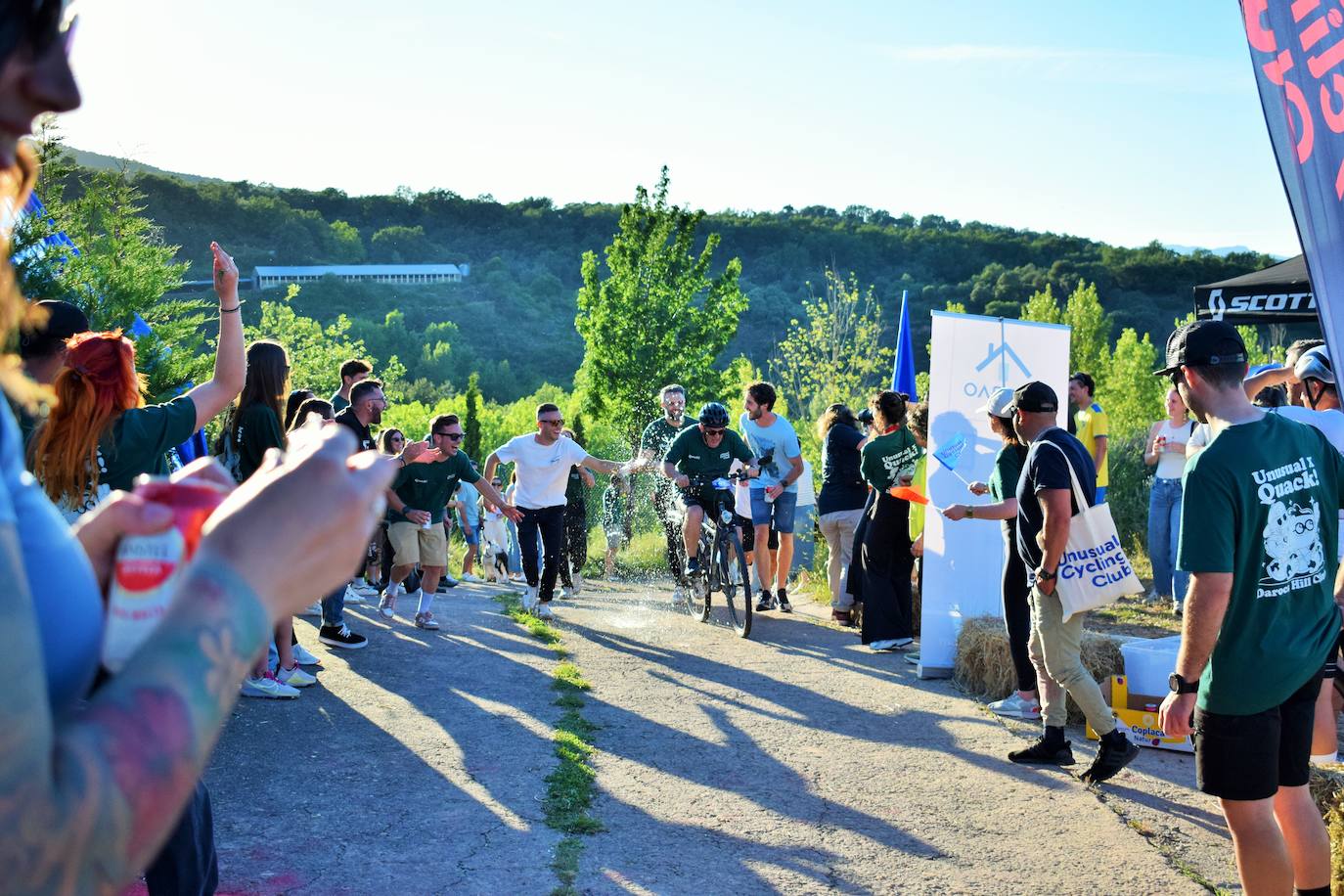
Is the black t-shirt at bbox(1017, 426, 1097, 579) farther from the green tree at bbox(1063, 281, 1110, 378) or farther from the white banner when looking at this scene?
the green tree at bbox(1063, 281, 1110, 378)

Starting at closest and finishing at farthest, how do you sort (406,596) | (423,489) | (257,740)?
(257,740)
(423,489)
(406,596)

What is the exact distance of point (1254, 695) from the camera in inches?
139

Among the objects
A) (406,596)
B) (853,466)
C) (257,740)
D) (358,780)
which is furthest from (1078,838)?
(406,596)

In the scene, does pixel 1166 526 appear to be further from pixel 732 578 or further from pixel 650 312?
pixel 650 312

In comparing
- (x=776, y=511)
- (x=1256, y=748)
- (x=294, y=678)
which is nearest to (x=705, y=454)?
(x=776, y=511)

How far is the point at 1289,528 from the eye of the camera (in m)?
3.60

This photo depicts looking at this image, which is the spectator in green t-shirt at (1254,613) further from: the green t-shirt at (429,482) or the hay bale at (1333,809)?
the green t-shirt at (429,482)

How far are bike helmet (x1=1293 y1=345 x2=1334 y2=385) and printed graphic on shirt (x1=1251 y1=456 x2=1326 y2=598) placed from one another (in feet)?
9.66

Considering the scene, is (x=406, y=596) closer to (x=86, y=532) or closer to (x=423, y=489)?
(x=423, y=489)

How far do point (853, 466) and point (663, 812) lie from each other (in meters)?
6.23

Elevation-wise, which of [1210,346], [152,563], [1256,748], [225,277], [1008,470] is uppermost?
[225,277]

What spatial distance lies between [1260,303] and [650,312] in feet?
74.5

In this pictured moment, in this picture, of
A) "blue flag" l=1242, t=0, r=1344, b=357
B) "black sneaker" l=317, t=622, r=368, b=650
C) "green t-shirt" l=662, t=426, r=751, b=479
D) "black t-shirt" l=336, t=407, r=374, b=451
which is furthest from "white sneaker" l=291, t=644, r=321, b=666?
"blue flag" l=1242, t=0, r=1344, b=357

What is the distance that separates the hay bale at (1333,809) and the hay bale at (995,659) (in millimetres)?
1528
